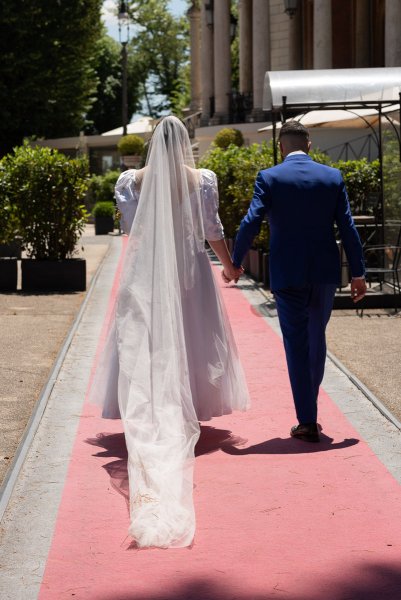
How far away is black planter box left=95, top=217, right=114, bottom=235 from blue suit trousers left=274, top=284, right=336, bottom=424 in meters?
32.5

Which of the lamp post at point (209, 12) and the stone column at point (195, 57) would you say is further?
the stone column at point (195, 57)

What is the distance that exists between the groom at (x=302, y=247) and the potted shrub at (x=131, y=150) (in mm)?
42404

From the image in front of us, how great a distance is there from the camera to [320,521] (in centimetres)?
556

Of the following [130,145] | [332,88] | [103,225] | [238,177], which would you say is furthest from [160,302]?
[130,145]

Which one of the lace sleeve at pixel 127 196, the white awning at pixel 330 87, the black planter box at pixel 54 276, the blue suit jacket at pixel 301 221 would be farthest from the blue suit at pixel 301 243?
the black planter box at pixel 54 276

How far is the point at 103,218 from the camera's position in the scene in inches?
1559

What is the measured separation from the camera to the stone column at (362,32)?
3756cm

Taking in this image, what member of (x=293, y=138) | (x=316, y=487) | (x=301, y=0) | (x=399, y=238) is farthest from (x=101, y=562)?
(x=301, y=0)

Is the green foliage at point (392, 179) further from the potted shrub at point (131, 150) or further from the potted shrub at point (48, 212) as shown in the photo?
the potted shrub at point (131, 150)

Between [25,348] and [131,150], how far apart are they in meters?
38.8

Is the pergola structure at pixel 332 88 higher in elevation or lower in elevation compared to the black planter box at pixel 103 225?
higher

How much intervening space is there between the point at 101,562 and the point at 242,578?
614 mm

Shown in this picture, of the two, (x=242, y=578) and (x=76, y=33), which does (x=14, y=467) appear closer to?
(x=242, y=578)

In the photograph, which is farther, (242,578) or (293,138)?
(293,138)
